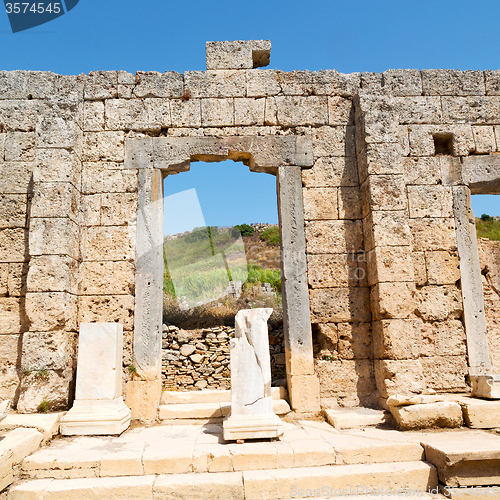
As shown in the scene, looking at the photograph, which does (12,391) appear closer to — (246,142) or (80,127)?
(80,127)

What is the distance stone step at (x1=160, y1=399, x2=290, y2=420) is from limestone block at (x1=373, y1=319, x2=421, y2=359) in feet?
5.11

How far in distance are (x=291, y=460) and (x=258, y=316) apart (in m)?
1.67

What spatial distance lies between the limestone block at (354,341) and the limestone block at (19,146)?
17.7 ft

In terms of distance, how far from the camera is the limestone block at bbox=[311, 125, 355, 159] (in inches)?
265

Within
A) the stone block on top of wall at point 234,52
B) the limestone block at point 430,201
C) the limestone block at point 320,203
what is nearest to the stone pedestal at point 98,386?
the limestone block at point 320,203

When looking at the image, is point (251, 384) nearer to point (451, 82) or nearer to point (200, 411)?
point (200, 411)

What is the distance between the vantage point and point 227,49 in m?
6.97

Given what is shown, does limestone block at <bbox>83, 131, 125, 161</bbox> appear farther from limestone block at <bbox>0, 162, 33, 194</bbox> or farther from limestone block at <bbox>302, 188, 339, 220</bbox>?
limestone block at <bbox>302, 188, 339, 220</bbox>

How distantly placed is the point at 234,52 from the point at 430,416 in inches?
238

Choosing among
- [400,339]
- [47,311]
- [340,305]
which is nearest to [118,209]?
[47,311]

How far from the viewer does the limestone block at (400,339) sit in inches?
225

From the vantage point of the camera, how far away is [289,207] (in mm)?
6496

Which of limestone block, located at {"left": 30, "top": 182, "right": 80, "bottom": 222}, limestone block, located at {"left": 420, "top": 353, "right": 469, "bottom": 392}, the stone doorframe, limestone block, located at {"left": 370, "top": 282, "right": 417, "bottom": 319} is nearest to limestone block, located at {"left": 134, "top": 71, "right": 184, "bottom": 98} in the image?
the stone doorframe

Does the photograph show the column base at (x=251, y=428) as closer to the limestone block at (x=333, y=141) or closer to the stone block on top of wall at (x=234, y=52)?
the limestone block at (x=333, y=141)
